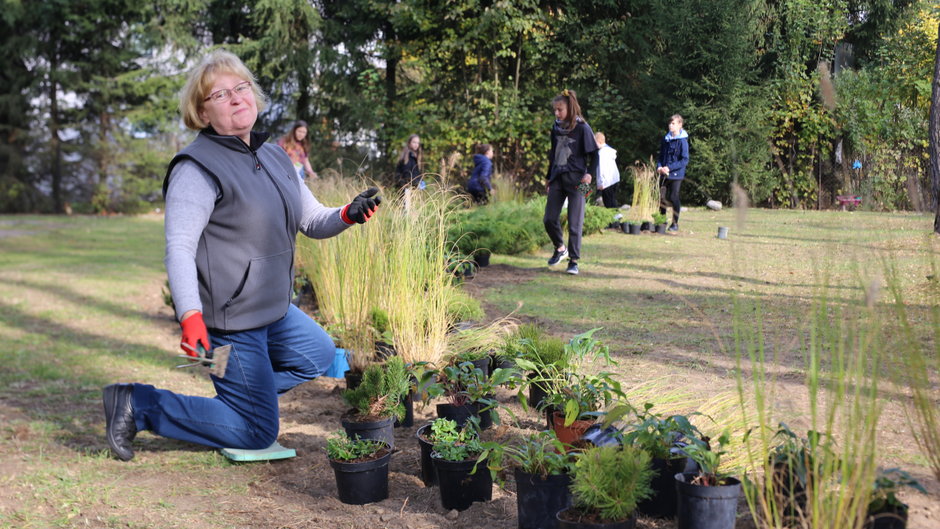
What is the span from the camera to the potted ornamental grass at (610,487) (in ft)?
6.48

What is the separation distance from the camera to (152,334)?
6.21m

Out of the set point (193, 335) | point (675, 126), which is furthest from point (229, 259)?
point (675, 126)

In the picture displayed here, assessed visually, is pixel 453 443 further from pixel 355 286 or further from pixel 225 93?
pixel 355 286

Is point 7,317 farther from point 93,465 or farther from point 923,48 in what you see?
point 923,48

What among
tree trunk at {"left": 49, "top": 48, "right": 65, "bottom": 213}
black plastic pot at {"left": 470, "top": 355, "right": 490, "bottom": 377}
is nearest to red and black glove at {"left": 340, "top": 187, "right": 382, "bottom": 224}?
black plastic pot at {"left": 470, "top": 355, "right": 490, "bottom": 377}

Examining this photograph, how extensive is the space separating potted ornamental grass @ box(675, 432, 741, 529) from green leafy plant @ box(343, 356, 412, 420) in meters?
1.37

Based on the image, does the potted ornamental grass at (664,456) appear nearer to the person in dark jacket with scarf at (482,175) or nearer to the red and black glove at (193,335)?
the red and black glove at (193,335)

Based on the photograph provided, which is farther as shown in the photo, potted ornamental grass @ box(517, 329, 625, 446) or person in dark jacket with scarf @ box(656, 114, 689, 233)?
person in dark jacket with scarf @ box(656, 114, 689, 233)

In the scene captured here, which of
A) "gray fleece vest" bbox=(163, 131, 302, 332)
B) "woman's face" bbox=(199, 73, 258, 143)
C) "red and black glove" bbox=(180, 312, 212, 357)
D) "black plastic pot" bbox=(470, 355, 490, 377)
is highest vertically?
"woman's face" bbox=(199, 73, 258, 143)

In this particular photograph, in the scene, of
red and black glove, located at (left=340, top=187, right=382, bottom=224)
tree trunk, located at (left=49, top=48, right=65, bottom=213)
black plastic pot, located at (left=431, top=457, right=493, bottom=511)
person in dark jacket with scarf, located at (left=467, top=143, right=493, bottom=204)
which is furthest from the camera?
tree trunk, located at (left=49, top=48, right=65, bottom=213)

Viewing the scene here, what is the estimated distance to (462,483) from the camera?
2.60 m

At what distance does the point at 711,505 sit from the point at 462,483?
92cm

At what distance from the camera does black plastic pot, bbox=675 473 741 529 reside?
1.98m

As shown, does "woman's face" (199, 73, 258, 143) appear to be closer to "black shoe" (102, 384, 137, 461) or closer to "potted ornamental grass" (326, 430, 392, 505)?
"black shoe" (102, 384, 137, 461)
